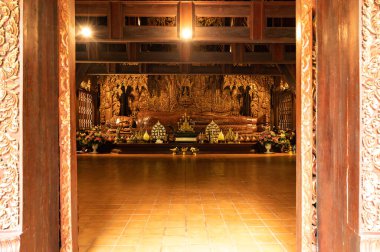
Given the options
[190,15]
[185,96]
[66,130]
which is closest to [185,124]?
[185,96]

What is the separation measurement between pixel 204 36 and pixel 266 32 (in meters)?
1.06

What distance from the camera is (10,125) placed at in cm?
151

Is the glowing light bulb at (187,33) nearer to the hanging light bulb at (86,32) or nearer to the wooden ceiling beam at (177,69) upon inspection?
the hanging light bulb at (86,32)

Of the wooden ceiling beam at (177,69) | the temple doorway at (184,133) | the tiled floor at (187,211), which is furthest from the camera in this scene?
the wooden ceiling beam at (177,69)

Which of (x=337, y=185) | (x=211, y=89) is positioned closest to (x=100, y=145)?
(x=211, y=89)

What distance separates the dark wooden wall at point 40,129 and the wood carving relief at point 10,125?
Result: 0.15 feet

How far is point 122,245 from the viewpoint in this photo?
270cm

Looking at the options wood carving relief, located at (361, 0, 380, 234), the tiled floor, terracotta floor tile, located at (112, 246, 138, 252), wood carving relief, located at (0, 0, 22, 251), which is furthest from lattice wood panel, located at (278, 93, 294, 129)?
wood carving relief, located at (0, 0, 22, 251)

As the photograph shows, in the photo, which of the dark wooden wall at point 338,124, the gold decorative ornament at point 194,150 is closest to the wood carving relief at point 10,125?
the dark wooden wall at point 338,124

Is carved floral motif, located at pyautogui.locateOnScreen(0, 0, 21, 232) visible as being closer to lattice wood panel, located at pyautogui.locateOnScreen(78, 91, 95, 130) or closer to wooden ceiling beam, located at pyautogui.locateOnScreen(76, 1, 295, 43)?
wooden ceiling beam, located at pyautogui.locateOnScreen(76, 1, 295, 43)

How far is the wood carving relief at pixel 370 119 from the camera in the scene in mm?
1490

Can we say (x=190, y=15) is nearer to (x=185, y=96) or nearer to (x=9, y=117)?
(x=9, y=117)

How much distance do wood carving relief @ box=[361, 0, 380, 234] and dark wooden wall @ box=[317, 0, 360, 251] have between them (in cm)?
3

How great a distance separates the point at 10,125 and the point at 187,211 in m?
2.64
